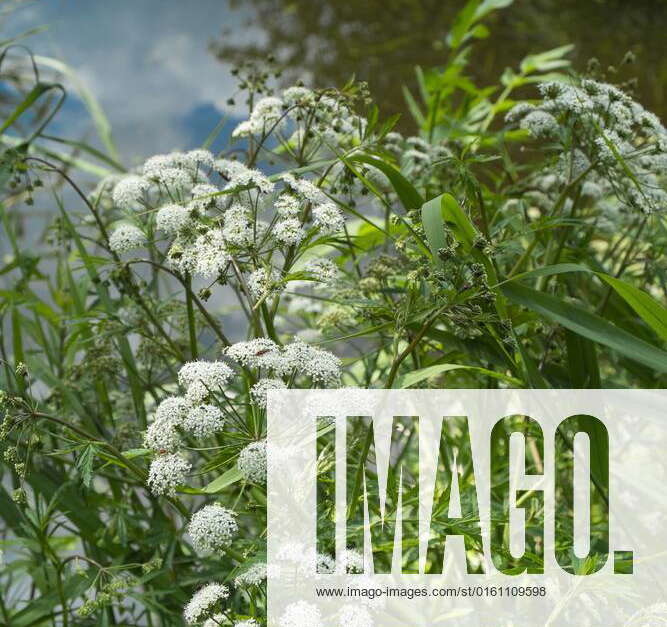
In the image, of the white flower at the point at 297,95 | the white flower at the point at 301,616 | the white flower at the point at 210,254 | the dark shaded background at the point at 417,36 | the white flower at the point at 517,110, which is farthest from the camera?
the dark shaded background at the point at 417,36

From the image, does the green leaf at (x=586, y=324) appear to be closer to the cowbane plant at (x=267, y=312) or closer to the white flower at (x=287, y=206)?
the cowbane plant at (x=267, y=312)

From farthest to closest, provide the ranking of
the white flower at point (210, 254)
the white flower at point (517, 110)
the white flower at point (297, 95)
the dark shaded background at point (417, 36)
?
the dark shaded background at point (417, 36) → the white flower at point (517, 110) → the white flower at point (297, 95) → the white flower at point (210, 254)

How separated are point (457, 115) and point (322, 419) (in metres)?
1.22

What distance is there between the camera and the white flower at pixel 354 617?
953mm

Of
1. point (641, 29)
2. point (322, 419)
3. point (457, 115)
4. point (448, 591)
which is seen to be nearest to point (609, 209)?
point (457, 115)

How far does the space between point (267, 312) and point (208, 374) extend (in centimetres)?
20

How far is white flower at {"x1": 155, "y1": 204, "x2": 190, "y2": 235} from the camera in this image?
1.14 m

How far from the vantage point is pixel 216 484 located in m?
1.04

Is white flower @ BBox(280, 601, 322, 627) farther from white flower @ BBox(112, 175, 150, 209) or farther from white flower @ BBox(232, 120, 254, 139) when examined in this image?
white flower @ BBox(232, 120, 254, 139)

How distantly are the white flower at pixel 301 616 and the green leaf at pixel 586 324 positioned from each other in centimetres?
48

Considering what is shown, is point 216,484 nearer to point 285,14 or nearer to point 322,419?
point 322,419

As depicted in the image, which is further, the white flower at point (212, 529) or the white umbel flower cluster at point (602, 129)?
the white umbel flower cluster at point (602, 129)

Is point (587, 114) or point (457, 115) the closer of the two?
point (587, 114)

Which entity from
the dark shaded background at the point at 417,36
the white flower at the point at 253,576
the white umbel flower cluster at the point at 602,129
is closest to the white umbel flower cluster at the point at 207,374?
the white flower at the point at 253,576
